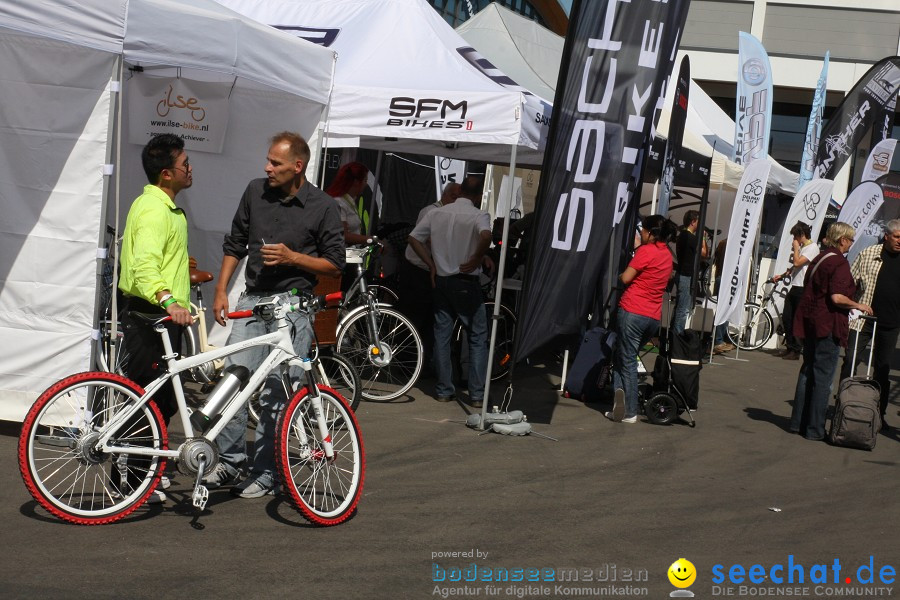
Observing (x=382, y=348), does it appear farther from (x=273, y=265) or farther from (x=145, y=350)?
(x=145, y=350)

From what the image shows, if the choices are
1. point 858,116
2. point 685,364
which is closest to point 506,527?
point 685,364

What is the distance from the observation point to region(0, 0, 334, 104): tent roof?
223 inches

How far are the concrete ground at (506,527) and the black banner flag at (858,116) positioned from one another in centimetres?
992

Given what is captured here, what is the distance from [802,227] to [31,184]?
451 inches

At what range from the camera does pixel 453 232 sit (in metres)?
9.00

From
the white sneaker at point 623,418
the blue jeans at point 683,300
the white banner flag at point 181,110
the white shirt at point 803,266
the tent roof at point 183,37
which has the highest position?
the tent roof at point 183,37

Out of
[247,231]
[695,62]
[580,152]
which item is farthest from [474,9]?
[247,231]

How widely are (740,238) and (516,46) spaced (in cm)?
362

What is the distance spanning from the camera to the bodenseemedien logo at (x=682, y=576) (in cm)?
462

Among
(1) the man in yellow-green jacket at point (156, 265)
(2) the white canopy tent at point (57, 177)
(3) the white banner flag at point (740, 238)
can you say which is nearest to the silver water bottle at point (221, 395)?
(1) the man in yellow-green jacket at point (156, 265)

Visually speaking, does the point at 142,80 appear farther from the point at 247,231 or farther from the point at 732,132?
the point at 732,132

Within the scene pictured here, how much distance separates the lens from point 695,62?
126ft

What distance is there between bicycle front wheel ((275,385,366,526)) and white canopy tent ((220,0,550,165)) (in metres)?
3.53

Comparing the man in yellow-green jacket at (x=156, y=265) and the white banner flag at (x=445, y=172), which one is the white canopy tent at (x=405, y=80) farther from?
the white banner flag at (x=445, y=172)
